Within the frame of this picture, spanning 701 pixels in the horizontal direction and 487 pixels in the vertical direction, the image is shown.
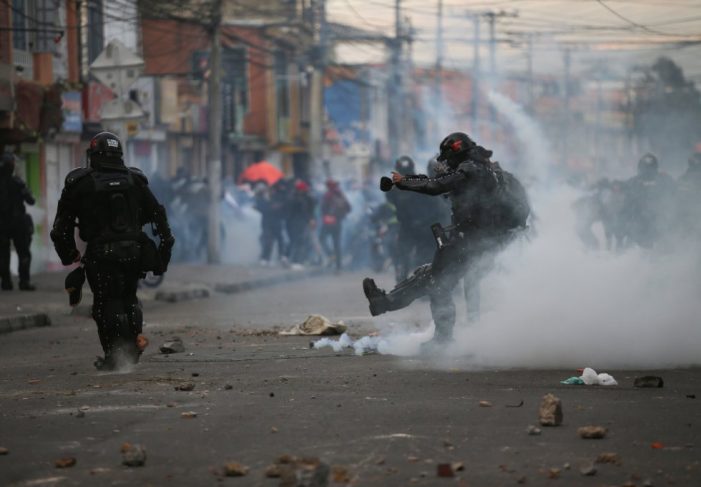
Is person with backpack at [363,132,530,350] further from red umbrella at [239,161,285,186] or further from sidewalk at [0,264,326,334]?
red umbrella at [239,161,285,186]

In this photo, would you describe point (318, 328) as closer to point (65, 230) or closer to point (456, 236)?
point (456, 236)

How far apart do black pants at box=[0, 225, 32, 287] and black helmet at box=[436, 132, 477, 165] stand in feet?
34.0

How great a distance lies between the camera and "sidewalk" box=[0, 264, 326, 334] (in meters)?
17.7

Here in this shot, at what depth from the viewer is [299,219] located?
33469 mm

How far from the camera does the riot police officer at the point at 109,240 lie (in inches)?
436

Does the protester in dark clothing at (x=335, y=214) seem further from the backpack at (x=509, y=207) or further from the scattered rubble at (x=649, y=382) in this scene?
the scattered rubble at (x=649, y=382)

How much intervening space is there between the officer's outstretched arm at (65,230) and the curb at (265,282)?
1408 centimetres

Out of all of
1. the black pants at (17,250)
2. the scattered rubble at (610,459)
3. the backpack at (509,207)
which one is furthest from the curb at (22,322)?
the scattered rubble at (610,459)

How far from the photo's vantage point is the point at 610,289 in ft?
40.6

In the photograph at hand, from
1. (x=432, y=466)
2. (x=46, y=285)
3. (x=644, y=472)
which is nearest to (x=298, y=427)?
(x=432, y=466)

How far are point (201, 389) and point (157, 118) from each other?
114ft

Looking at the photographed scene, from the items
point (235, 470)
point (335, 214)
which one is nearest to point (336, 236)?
point (335, 214)

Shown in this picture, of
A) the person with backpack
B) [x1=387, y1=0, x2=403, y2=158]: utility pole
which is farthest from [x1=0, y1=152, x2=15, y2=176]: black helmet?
[x1=387, y1=0, x2=403, y2=158]: utility pole

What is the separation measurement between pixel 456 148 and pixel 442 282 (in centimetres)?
107
